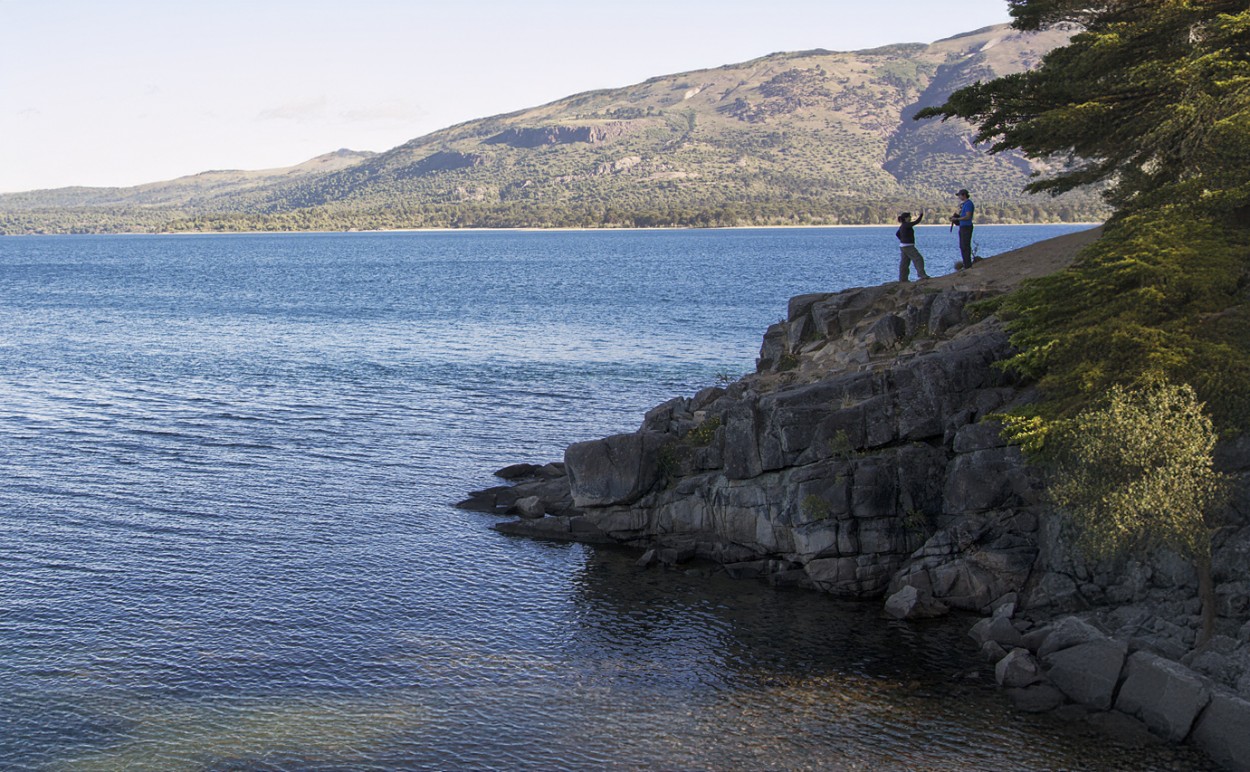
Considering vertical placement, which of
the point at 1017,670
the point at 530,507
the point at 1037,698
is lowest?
the point at 1037,698

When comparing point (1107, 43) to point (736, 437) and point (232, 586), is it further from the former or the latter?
point (232, 586)

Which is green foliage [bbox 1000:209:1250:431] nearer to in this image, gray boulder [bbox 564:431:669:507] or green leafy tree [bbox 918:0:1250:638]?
green leafy tree [bbox 918:0:1250:638]

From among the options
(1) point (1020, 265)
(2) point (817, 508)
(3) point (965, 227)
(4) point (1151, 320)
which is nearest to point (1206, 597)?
(4) point (1151, 320)

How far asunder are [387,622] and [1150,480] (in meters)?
16.8

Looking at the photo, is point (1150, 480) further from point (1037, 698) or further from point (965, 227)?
point (965, 227)

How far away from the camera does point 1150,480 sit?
23.1 m

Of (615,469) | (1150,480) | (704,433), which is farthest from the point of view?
(704,433)

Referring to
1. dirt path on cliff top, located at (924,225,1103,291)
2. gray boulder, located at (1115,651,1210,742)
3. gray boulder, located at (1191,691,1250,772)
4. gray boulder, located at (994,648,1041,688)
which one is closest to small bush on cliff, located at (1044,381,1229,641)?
gray boulder, located at (1115,651,1210,742)

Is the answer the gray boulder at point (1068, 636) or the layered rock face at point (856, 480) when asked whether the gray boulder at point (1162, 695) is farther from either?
the layered rock face at point (856, 480)

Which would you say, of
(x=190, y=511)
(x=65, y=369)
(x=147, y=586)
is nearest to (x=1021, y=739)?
(x=147, y=586)

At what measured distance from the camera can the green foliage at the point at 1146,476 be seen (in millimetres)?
22984

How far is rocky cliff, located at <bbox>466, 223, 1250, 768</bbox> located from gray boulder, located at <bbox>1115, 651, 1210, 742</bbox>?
0.11 ft

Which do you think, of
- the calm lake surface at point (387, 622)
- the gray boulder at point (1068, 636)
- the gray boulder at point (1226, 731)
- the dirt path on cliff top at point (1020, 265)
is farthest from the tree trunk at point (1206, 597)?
the dirt path on cliff top at point (1020, 265)

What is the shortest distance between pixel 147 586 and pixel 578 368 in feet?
112
